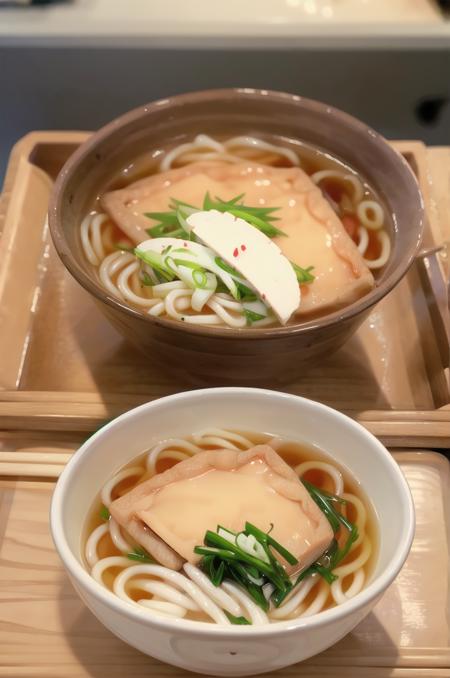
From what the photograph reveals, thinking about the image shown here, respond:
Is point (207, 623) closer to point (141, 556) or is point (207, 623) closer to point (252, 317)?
point (141, 556)

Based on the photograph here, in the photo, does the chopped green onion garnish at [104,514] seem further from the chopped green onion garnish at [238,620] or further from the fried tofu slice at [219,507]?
the chopped green onion garnish at [238,620]

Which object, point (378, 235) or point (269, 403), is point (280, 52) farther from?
point (269, 403)

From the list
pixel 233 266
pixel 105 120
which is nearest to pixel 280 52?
pixel 105 120

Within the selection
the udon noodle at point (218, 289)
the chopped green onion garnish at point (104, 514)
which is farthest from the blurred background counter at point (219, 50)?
the chopped green onion garnish at point (104, 514)

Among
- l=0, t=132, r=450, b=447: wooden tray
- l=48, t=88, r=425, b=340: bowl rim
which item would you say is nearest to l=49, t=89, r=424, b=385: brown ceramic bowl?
l=48, t=88, r=425, b=340: bowl rim

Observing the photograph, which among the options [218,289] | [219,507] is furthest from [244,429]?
[218,289]

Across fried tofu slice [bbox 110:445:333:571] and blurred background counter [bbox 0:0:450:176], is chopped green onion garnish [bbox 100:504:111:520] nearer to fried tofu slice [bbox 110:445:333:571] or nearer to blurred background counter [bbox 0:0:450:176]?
fried tofu slice [bbox 110:445:333:571]
